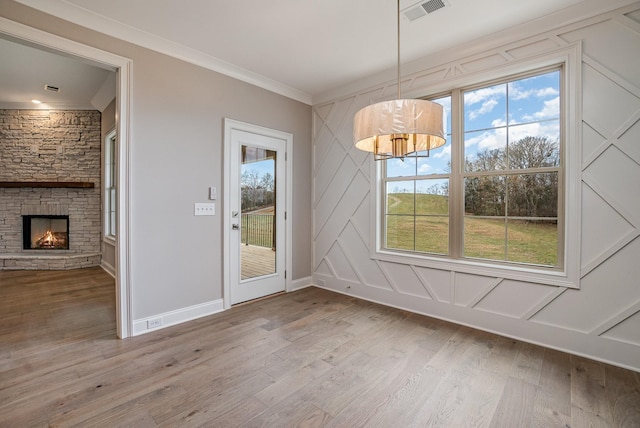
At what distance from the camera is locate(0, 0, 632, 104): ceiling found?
2.39 metres

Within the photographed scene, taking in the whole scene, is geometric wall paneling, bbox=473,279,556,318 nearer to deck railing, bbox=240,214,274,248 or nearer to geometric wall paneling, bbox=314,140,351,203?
geometric wall paneling, bbox=314,140,351,203

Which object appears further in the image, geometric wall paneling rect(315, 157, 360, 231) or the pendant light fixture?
geometric wall paneling rect(315, 157, 360, 231)

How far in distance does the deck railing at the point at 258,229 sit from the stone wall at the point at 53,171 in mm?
3763

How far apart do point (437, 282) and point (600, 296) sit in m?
1.30

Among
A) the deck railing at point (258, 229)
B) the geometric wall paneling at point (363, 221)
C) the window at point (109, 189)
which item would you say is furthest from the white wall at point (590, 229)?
the window at point (109, 189)

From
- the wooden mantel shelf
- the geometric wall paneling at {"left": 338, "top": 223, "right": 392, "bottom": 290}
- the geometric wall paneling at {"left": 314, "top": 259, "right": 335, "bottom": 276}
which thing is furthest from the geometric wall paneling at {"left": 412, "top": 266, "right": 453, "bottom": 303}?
the wooden mantel shelf

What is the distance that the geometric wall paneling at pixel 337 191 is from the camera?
156 inches

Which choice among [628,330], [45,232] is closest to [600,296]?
[628,330]

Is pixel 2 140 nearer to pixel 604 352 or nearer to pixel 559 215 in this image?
pixel 559 215

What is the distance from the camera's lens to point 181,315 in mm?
A: 3100

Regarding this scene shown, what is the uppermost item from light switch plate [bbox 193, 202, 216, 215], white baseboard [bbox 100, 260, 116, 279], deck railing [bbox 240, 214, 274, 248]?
light switch plate [bbox 193, 202, 216, 215]

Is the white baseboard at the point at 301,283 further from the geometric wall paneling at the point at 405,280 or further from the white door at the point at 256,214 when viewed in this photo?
the geometric wall paneling at the point at 405,280

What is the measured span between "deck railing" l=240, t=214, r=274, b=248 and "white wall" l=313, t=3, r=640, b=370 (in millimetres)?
1790

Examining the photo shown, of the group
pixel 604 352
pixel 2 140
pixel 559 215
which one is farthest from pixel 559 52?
pixel 2 140
